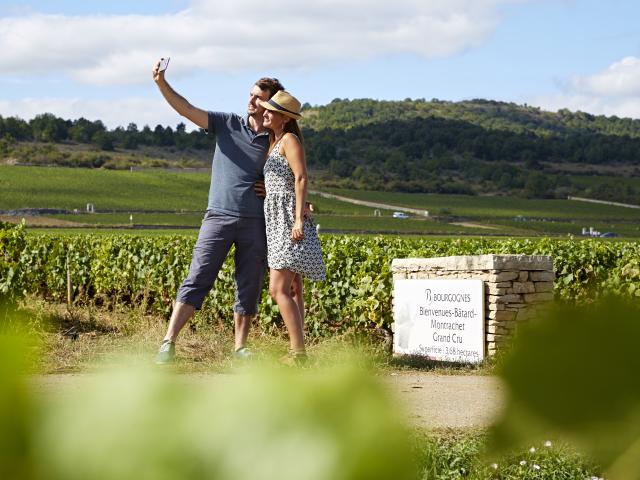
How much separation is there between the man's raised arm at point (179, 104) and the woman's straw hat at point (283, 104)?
0.43m

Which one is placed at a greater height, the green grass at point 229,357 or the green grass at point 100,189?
the green grass at point 229,357

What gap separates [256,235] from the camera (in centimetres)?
648

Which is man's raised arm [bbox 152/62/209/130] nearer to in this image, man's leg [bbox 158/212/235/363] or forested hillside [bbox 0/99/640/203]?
man's leg [bbox 158/212/235/363]

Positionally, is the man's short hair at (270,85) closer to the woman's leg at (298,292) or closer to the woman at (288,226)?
the woman at (288,226)

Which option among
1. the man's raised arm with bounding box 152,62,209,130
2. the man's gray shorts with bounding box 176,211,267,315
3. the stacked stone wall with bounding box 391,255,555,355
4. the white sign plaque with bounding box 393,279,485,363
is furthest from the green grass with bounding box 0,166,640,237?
the man's raised arm with bounding box 152,62,209,130

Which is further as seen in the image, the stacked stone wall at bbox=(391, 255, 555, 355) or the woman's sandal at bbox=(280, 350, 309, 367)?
the stacked stone wall at bbox=(391, 255, 555, 355)

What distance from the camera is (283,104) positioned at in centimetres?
589

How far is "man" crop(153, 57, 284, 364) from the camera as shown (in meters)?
6.36

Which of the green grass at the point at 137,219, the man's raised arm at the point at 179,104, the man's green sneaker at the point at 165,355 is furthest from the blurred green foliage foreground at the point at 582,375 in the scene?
the green grass at the point at 137,219

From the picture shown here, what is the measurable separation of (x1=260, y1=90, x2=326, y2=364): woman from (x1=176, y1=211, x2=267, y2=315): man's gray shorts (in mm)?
171

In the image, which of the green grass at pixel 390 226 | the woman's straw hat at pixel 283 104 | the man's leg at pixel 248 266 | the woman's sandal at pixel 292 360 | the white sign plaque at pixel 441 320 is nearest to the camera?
the woman's sandal at pixel 292 360

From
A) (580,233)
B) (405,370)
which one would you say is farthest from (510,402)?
(580,233)

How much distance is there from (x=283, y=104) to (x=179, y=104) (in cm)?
61

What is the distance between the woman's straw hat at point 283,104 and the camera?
586 cm
